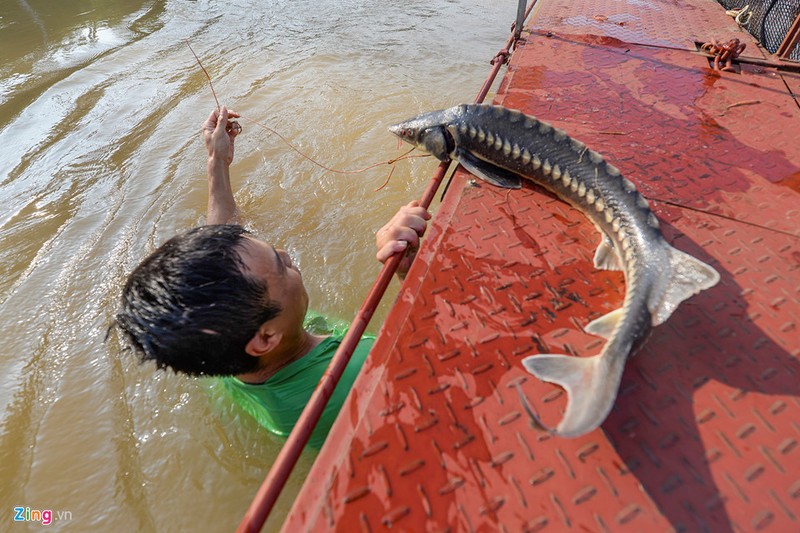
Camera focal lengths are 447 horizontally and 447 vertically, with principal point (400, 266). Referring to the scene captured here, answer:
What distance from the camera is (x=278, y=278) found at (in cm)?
156

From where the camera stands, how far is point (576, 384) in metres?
1.16

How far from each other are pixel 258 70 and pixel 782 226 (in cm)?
582

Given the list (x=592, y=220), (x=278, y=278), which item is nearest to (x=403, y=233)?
(x=278, y=278)

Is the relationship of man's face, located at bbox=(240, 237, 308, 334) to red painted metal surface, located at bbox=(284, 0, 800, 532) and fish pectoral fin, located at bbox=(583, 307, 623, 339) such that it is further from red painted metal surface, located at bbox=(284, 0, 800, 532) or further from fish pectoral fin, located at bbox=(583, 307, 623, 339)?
fish pectoral fin, located at bbox=(583, 307, 623, 339)

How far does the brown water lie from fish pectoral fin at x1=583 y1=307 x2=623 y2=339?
136cm

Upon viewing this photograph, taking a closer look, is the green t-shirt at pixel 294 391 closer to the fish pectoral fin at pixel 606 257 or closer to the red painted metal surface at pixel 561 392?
the red painted metal surface at pixel 561 392

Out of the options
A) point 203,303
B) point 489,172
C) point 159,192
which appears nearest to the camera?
point 203,303

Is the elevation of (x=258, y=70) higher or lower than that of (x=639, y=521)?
lower

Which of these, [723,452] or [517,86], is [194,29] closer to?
[517,86]

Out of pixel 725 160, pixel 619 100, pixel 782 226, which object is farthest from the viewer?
pixel 619 100

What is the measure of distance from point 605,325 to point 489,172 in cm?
109

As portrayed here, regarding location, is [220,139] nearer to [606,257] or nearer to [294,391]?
[294,391]

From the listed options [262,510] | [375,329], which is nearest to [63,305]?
[375,329]

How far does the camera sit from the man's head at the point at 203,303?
4.52 feet
